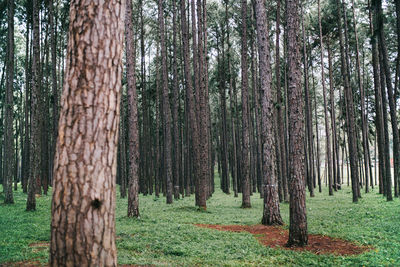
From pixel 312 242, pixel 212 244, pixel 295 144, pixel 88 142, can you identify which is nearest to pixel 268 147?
pixel 295 144

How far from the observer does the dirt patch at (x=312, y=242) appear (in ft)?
23.3

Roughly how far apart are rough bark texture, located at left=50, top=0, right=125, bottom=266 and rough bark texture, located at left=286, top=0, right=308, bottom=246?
5.89 metres

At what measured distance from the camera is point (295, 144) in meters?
7.95

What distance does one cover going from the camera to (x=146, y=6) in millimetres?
25969

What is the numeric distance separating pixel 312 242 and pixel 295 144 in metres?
2.61

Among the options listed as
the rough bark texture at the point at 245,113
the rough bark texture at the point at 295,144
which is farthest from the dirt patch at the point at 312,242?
the rough bark texture at the point at 245,113

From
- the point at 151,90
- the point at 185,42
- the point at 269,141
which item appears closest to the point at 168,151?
the point at 185,42

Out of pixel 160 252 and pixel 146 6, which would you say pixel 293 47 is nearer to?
pixel 160 252

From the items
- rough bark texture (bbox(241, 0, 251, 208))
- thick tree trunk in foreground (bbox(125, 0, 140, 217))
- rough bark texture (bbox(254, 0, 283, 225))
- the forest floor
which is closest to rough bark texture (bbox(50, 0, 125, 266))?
the forest floor

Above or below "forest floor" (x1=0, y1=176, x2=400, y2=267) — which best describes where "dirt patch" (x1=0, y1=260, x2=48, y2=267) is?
above

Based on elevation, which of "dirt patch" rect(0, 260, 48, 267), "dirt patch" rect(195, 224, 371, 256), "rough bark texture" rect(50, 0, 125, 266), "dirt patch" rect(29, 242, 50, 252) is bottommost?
"dirt patch" rect(195, 224, 371, 256)

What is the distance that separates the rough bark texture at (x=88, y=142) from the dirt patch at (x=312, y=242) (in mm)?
5933

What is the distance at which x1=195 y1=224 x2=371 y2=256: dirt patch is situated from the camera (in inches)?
280

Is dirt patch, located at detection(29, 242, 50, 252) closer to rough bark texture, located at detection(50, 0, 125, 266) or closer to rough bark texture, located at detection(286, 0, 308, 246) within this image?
rough bark texture, located at detection(50, 0, 125, 266)
